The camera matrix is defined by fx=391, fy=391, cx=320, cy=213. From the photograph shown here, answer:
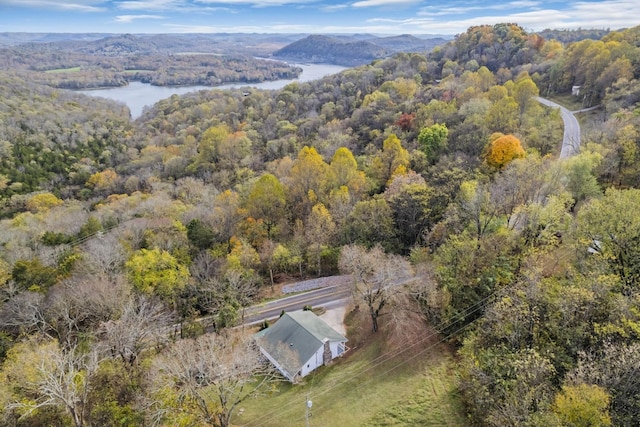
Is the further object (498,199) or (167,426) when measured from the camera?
(498,199)

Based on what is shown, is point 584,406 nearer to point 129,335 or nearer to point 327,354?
point 327,354

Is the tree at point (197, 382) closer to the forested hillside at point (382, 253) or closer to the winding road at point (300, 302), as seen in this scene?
the forested hillside at point (382, 253)

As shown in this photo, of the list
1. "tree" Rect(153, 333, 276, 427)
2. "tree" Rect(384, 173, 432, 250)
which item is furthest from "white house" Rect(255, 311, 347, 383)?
"tree" Rect(384, 173, 432, 250)

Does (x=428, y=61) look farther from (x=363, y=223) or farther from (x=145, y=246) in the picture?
(x=145, y=246)

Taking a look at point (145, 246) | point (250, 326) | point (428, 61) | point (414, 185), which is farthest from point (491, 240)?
point (428, 61)

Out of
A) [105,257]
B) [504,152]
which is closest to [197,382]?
Result: [105,257]

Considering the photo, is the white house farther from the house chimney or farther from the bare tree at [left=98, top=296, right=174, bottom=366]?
the bare tree at [left=98, top=296, right=174, bottom=366]

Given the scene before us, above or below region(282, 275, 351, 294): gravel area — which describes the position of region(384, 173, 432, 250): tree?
above
